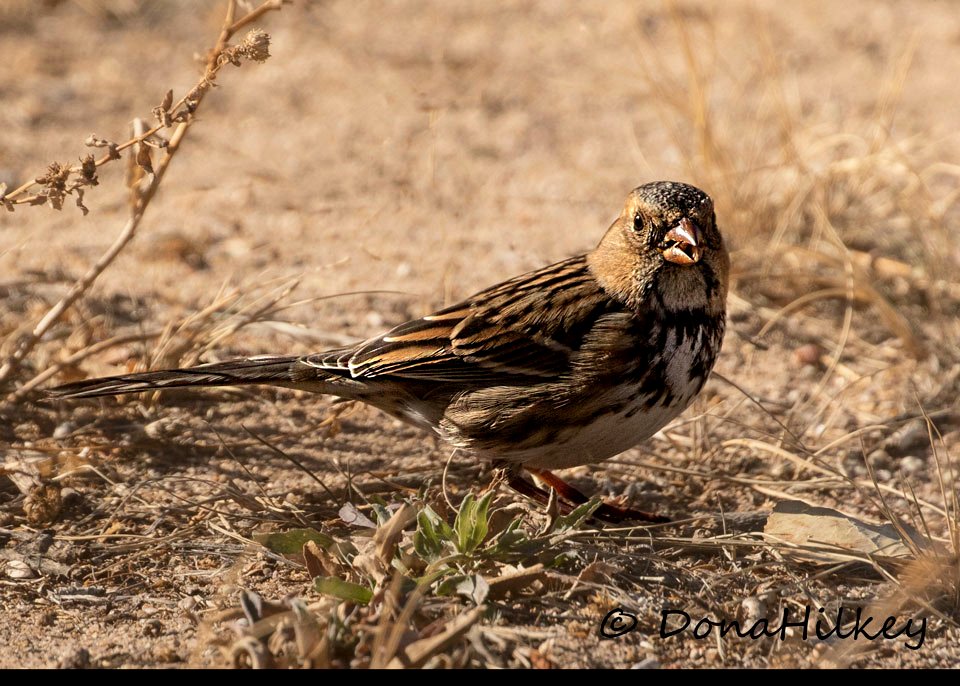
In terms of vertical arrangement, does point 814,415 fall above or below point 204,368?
below

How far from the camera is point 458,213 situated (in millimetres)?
6449

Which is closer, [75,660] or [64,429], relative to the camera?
[75,660]

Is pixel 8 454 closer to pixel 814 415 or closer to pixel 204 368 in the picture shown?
pixel 204 368

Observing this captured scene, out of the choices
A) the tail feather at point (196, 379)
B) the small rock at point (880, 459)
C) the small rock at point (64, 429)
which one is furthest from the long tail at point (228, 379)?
the small rock at point (880, 459)

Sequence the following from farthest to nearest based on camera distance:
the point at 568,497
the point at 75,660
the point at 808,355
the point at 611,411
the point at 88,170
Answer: the point at 808,355 → the point at 568,497 → the point at 611,411 → the point at 88,170 → the point at 75,660

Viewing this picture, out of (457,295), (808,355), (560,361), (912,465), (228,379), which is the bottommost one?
(912,465)

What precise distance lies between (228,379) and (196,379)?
0.10m

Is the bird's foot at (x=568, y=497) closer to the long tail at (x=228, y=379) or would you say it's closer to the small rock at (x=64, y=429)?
the long tail at (x=228, y=379)

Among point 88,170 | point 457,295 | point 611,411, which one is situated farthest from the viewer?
point 457,295

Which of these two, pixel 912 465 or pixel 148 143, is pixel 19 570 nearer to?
pixel 148 143

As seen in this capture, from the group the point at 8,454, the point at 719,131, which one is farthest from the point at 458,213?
the point at 8,454

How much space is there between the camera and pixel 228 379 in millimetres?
3990

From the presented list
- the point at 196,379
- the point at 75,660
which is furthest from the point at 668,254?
the point at 75,660

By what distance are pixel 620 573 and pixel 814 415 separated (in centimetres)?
167
